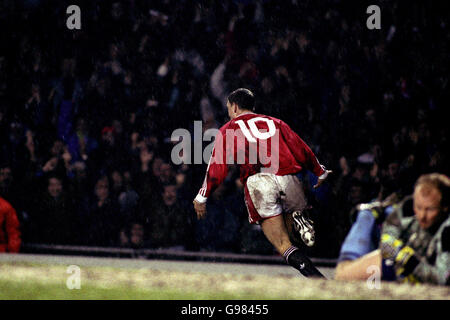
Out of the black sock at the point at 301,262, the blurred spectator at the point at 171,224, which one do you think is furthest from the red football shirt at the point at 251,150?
the blurred spectator at the point at 171,224

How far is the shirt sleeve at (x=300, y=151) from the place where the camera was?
5.24m

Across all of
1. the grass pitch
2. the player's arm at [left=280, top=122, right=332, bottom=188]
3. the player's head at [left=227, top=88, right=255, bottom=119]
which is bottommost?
the grass pitch

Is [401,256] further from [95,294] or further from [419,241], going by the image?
[95,294]

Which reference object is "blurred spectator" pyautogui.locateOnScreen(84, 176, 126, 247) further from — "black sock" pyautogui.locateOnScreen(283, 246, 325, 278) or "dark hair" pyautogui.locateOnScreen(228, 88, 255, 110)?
"black sock" pyautogui.locateOnScreen(283, 246, 325, 278)

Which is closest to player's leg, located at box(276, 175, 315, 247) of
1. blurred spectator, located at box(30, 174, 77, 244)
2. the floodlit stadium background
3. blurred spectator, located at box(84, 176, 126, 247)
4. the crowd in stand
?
the floodlit stadium background

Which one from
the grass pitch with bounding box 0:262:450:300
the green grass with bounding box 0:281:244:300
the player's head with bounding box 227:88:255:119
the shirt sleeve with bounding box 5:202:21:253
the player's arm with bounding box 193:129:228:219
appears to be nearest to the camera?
the grass pitch with bounding box 0:262:450:300

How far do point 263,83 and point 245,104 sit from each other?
3.47 meters

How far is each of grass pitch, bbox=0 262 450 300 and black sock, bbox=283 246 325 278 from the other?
0.23m

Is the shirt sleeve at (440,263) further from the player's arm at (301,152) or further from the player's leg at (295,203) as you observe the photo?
the player's arm at (301,152)

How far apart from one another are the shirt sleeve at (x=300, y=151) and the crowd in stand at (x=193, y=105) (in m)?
1.56

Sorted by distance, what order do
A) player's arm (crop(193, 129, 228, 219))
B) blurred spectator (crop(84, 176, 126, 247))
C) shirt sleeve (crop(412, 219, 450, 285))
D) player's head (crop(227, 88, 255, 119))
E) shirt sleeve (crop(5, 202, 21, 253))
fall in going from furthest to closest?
1. blurred spectator (crop(84, 176, 126, 247))
2. shirt sleeve (crop(5, 202, 21, 253))
3. player's head (crop(227, 88, 255, 119))
4. player's arm (crop(193, 129, 228, 219))
5. shirt sleeve (crop(412, 219, 450, 285))

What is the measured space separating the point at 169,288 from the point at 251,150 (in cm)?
130

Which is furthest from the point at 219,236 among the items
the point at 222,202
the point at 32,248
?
the point at 32,248

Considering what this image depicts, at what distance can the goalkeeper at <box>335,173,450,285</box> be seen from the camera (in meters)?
2.08
